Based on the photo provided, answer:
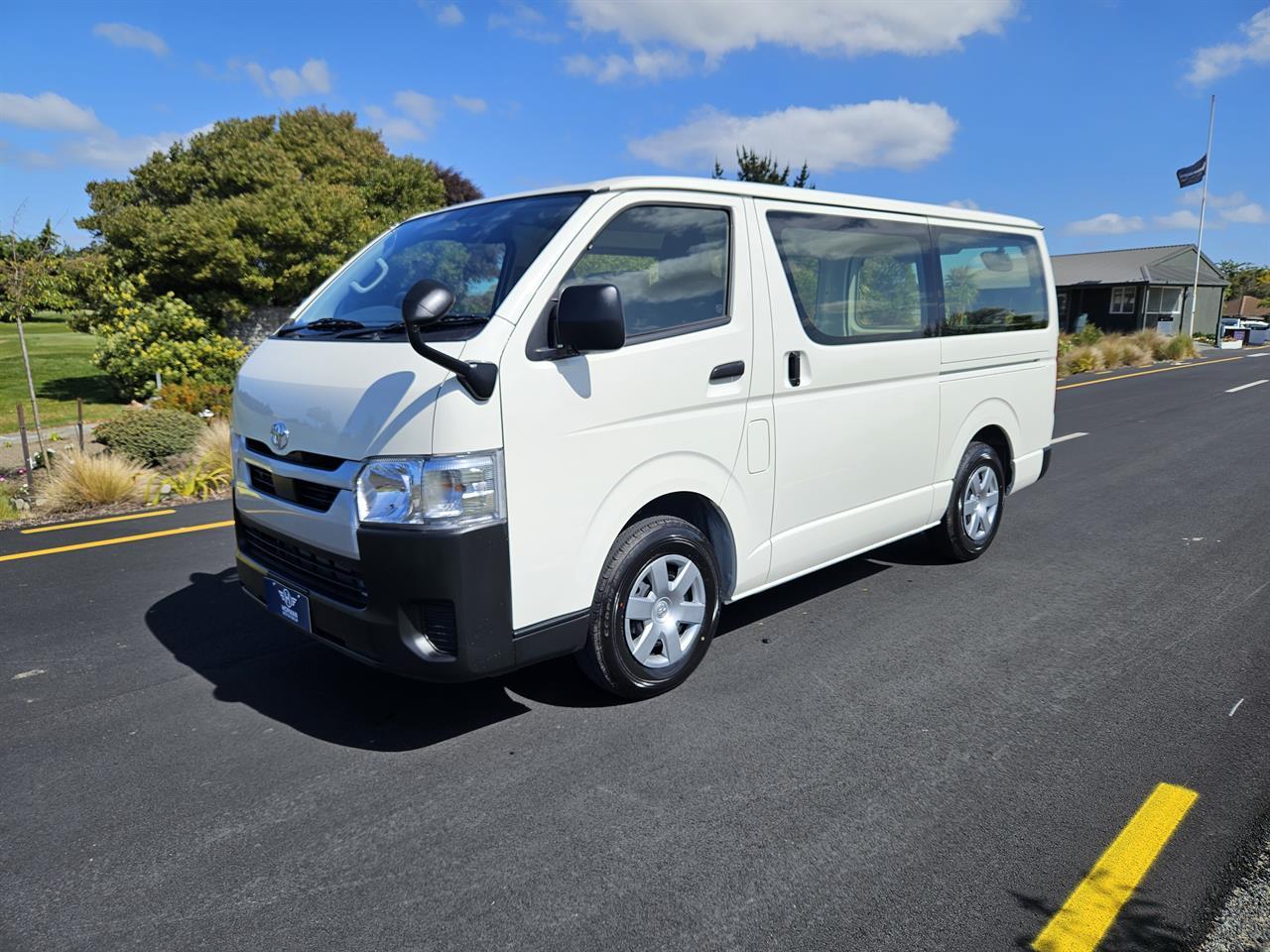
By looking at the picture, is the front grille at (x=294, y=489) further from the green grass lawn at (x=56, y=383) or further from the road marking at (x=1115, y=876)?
the green grass lawn at (x=56, y=383)

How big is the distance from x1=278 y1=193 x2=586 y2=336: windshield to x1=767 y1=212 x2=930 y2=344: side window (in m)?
1.15

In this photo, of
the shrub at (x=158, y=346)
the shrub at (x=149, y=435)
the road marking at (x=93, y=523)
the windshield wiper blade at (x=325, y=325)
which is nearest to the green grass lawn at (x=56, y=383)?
the shrub at (x=158, y=346)

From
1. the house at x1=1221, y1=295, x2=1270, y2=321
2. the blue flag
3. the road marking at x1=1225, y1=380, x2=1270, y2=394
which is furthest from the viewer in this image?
the house at x1=1221, y1=295, x2=1270, y2=321

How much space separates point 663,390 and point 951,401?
7.96 ft

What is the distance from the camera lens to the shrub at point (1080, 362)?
864 inches

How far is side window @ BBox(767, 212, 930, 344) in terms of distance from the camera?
4.16 metres

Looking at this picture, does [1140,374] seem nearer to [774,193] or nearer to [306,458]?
[774,193]

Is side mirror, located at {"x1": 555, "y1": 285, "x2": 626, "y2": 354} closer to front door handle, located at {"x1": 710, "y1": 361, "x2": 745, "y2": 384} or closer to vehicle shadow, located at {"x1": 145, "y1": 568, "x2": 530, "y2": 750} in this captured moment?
front door handle, located at {"x1": 710, "y1": 361, "x2": 745, "y2": 384}

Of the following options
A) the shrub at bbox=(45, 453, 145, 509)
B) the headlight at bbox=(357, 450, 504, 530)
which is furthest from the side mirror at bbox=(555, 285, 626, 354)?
the shrub at bbox=(45, 453, 145, 509)

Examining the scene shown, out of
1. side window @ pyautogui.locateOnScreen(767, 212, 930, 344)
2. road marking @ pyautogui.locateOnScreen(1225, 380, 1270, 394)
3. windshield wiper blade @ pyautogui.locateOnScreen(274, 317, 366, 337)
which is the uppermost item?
side window @ pyautogui.locateOnScreen(767, 212, 930, 344)

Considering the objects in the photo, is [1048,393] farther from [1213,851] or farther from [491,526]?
[491,526]

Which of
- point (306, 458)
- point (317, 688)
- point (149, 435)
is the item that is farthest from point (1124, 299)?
point (306, 458)

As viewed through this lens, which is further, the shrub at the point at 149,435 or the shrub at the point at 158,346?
the shrub at the point at 158,346

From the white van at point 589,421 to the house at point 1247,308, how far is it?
304 feet
